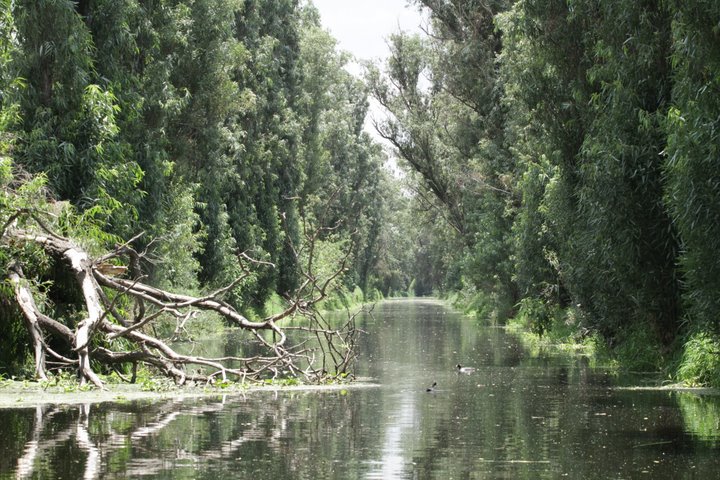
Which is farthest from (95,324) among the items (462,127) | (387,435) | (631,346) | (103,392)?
(462,127)

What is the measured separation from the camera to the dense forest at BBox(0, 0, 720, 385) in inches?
682

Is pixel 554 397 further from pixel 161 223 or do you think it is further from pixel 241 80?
pixel 241 80

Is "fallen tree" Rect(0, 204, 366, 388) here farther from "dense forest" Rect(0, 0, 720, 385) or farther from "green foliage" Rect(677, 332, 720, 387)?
"green foliage" Rect(677, 332, 720, 387)

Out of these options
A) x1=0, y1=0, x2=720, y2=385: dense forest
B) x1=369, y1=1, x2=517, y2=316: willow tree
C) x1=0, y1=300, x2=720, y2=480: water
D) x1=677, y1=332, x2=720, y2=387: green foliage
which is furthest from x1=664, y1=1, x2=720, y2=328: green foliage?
x1=369, y1=1, x2=517, y2=316: willow tree

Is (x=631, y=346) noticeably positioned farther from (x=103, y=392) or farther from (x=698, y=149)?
(x=103, y=392)

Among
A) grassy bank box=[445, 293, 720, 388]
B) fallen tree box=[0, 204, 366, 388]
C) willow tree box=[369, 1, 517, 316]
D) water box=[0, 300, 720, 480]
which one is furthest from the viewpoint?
willow tree box=[369, 1, 517, 316]

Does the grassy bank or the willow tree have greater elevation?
the willow tree

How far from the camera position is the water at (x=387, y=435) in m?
9.77

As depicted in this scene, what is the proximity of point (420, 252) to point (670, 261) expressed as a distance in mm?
124687

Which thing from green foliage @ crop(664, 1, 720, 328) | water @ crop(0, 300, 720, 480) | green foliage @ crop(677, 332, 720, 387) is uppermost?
green foliage @ crop(664, 1, 720, 328)

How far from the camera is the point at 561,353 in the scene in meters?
27.8

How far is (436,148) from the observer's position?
55.1 meters

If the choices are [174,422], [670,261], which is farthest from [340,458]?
[670,261]

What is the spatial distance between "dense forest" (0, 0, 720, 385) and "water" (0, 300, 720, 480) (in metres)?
2.60
